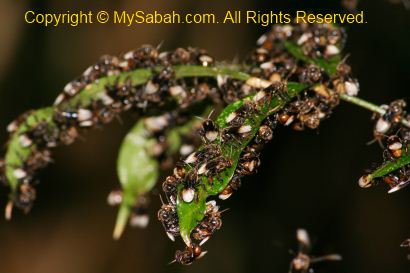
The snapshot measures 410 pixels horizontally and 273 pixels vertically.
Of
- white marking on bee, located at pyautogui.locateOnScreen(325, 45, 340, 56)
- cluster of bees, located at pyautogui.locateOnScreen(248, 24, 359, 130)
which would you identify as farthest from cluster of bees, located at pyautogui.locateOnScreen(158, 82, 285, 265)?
white marking on bee, located at pyautogui.locateOnScreen(325, 45, 340, 56)

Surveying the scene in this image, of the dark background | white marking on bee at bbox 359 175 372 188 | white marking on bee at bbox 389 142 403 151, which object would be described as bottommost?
the dark background

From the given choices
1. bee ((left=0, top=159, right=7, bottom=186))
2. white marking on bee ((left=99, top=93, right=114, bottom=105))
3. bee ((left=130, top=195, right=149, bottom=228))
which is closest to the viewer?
white marking on bee ((left=99, top=93, right=114, bottom=105))

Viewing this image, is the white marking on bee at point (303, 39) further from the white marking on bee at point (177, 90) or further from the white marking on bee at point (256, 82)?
the white marking on bee at point (177, 90)

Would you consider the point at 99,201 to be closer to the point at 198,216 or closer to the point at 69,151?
the point at 69,151

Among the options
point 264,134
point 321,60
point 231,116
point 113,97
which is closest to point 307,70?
point 321,60

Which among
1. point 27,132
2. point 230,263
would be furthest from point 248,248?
A: point 27,132

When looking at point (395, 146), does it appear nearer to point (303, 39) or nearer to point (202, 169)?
point (202, 169)

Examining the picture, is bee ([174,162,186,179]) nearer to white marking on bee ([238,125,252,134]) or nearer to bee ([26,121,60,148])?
white marking on bee ([238,125,252,134])
